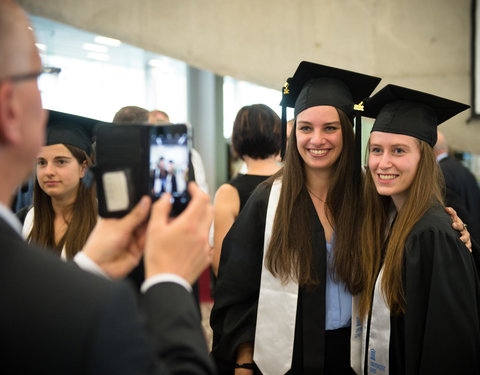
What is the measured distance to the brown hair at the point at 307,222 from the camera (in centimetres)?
208

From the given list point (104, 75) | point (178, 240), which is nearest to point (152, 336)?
point (178, 240)

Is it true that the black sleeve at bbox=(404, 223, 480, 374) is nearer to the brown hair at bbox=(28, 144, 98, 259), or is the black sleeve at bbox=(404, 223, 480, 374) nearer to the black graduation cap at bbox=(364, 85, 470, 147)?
the black graduation cap at bbox=(364, 85, 470, 147)

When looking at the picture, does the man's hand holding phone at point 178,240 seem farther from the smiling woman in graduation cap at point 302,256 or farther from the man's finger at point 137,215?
the smiling woman in graduation cap at point 302,256

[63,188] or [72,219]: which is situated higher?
[63,188]

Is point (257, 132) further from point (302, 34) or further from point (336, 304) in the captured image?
point (302, 34)

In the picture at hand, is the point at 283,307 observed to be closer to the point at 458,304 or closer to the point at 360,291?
the point at 360,291

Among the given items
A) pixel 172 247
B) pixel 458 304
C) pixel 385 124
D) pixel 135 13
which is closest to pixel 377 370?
pixel 458 304

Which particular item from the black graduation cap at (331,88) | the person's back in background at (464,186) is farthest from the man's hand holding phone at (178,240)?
the person's back in background at (464,186)

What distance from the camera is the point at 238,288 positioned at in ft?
7.25

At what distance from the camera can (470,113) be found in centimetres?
527

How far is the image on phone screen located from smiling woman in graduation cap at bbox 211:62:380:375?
1092mm

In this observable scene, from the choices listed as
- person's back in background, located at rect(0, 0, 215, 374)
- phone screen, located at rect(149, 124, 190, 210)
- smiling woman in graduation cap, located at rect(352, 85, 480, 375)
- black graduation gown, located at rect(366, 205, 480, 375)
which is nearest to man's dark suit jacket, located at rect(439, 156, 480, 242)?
smiling woman in graduation cap, located at rect(352, 85, 480, 375)

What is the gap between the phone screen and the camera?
1081 mm

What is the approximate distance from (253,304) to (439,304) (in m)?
0.83
